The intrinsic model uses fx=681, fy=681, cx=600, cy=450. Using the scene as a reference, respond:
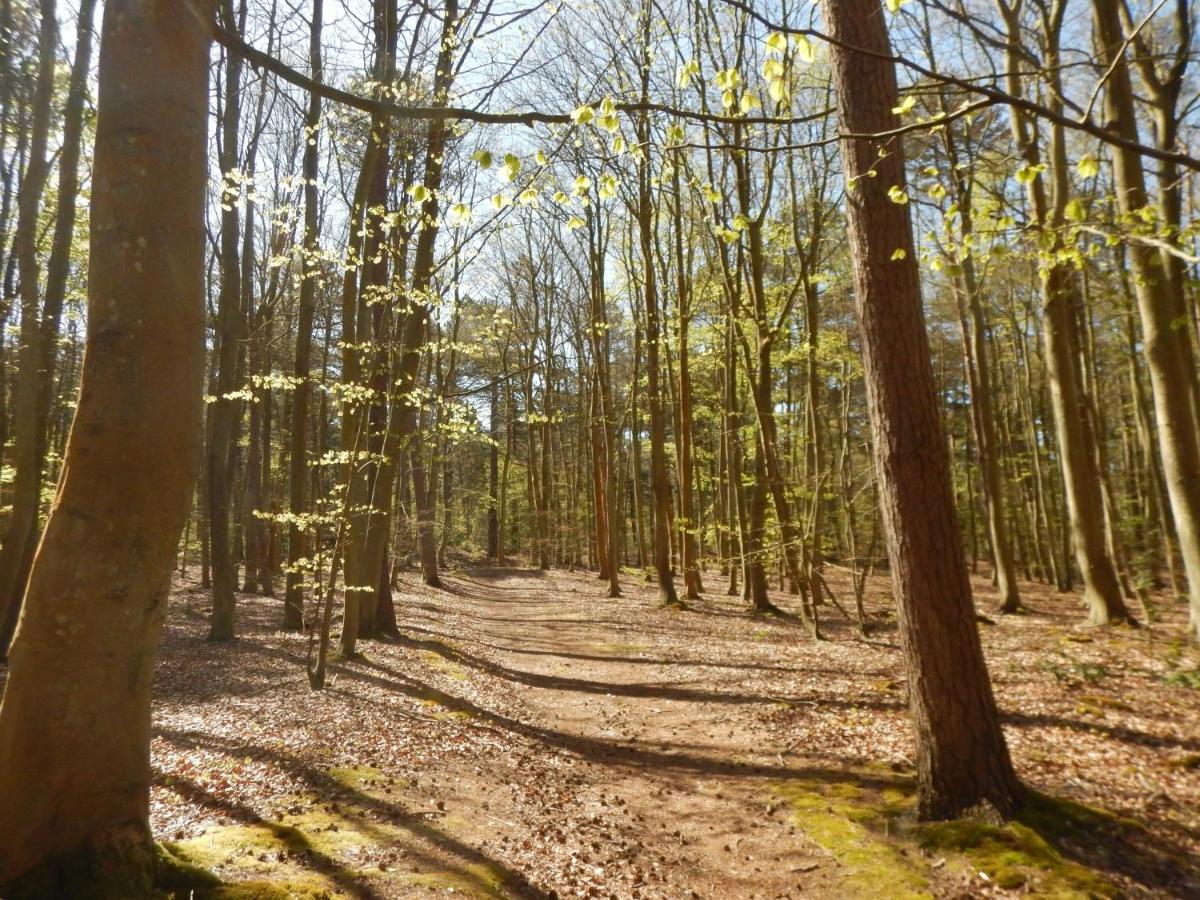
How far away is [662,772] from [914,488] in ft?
11.6

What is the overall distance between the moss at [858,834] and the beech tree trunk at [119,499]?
3722 mm

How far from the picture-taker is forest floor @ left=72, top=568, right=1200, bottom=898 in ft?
13.1

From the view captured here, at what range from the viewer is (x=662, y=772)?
6.16 metres

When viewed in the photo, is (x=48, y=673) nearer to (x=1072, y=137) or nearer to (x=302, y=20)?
(x=302, y=20)

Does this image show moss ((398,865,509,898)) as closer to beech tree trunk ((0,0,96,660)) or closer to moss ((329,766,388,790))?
moss ((329,766,388,790))

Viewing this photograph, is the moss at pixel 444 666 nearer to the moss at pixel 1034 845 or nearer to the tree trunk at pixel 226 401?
the tree trunk at pixel 226 401

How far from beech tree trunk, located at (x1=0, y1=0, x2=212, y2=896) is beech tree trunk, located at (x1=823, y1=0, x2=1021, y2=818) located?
379cm

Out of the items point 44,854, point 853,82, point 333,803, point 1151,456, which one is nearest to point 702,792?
point 333,803

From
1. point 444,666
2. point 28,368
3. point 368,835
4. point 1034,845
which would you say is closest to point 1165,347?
point 1034,845

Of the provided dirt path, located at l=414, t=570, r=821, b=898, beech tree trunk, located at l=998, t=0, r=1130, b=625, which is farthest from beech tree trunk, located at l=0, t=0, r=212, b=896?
beech tree trunk, located at l=998, t=0, r=1130, b=625

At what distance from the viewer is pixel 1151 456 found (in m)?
15.6

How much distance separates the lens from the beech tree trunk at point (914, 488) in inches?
169

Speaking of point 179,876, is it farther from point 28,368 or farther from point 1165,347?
point 1165,347

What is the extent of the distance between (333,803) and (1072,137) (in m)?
16.7
